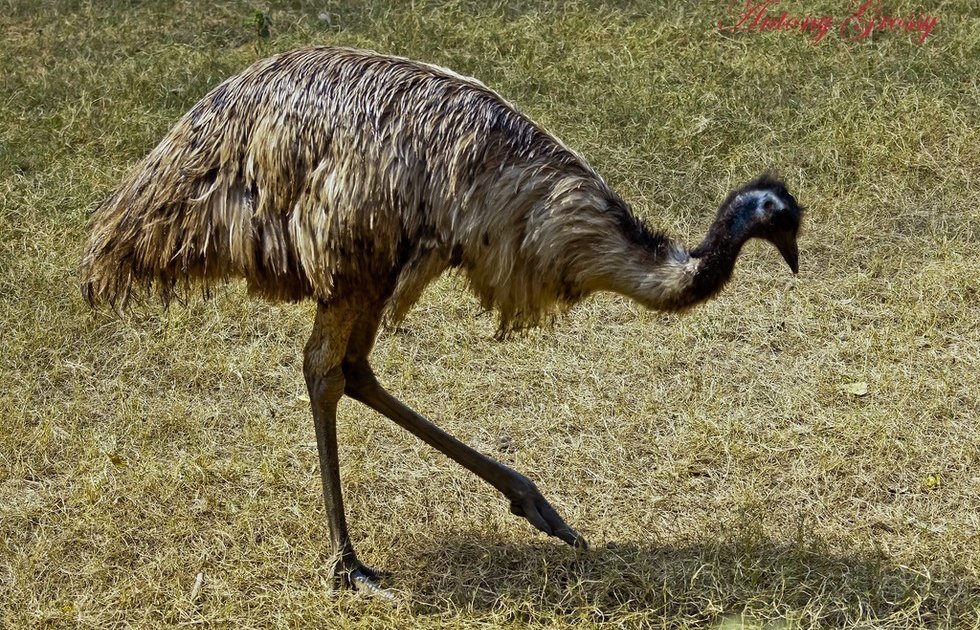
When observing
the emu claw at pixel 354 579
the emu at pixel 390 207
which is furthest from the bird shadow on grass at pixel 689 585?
the emu at pixel 390 207

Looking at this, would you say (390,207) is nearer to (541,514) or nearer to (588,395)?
(541,514)

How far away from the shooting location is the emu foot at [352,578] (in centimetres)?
327

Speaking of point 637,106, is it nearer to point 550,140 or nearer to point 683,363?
point 683,363

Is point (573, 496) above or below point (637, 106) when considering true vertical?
below

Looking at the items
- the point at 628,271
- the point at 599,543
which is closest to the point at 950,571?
the point at 599,543

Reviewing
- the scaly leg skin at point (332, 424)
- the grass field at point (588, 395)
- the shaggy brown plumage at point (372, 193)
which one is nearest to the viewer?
the shaggy brown plumage at point (372, 193)

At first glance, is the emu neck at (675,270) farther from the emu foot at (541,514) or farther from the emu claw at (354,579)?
the emu claw at (354,579)

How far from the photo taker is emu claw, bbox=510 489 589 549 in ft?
11.0

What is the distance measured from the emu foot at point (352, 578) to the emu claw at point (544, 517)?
414mm

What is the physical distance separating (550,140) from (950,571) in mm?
1560

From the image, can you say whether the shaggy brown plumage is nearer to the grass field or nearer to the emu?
the emu

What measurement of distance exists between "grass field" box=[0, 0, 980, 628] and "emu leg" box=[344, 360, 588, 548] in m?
0.11

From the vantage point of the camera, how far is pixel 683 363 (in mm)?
4301

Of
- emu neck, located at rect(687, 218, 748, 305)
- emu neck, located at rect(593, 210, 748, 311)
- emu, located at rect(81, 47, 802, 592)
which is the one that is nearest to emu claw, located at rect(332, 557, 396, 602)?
emu, located at rect(81, 47, 802, 592)
